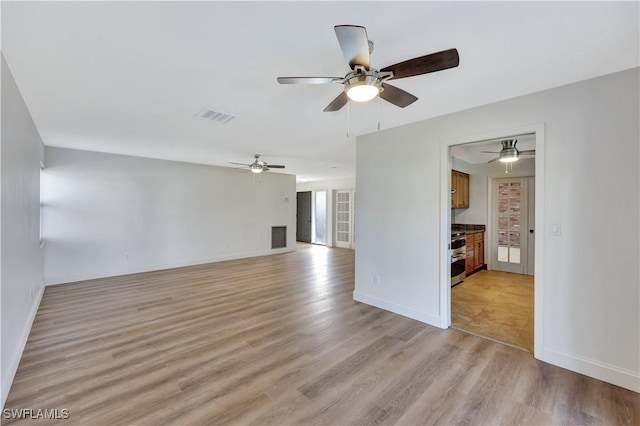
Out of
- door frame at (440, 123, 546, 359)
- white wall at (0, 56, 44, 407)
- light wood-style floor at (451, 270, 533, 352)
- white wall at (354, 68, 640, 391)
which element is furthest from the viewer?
light wood-style floor at (451, 270, 533, 352)

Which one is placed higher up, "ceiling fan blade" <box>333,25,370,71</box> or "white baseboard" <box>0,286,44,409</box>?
"ceiling fan blade" <box>333,25,370,71</box>

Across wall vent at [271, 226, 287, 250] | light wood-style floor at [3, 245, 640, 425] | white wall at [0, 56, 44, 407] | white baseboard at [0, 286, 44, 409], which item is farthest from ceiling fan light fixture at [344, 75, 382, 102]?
wall vent at [271, 226, 287, 250]

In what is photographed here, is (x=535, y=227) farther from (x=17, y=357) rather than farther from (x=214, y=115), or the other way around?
(x=17, y=357)

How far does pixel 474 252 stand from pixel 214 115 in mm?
5460

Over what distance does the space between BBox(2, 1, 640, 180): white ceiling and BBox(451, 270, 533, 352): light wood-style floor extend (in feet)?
7.96

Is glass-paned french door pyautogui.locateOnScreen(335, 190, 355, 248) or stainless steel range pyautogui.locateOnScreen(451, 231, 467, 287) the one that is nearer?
stainless steel range pyautogui.locateOnScreen(451, 231, 467, 287)

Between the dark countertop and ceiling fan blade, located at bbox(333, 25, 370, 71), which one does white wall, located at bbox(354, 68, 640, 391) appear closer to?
ceiling fan blade, located at bbox(333, 25, 370, 71)

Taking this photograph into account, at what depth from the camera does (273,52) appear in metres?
1.88

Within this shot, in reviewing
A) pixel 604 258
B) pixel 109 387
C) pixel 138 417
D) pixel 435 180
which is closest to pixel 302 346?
pixel 138 417

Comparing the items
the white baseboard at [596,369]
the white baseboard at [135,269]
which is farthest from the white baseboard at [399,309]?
the white baseboard at [135,269]

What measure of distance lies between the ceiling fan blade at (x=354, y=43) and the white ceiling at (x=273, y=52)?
0.70 feet

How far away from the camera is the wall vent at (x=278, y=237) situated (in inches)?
327

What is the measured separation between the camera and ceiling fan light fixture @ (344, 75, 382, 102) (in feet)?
5.55

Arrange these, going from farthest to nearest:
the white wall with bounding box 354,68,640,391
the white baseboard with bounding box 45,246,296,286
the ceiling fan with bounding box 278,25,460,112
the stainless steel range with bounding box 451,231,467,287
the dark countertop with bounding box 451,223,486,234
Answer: the dark countertop with bounding box 451,223,486,234 < the white baseboard with bounding box 45,246,296,286 < the stainless steel range with bounding box 451,231,467,287 < the white wall with bounding box 354,68,640,391 < the ceiling fan with bounding box 278,25,460,112
